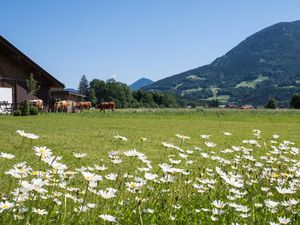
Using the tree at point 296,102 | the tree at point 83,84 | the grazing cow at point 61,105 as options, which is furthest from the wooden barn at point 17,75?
the tree at point 83,84

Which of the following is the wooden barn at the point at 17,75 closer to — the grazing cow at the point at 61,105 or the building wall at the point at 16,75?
the building wall at the point at 16,75

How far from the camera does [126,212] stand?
3588 mm

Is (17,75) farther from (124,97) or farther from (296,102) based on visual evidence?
(296,102)

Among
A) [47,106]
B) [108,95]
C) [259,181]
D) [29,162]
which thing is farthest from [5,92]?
[108,95]

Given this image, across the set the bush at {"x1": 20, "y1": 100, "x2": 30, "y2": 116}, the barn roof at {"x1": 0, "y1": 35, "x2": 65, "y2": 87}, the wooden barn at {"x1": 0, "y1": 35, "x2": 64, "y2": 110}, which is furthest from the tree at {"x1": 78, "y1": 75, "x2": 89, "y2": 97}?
the bush at {"x1": 20, "y1": 100, "x2": 30, "y2": 116}

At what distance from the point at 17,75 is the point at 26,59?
66.6 inches

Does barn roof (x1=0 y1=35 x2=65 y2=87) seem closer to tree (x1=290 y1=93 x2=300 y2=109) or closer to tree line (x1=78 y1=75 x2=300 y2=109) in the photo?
tree line (x1=78 y1=75 x2=300 y2=109)

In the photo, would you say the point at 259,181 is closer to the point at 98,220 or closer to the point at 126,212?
the point at 126,212

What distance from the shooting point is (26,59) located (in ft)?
122

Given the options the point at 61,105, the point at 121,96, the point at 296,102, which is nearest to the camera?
the point at 61,105

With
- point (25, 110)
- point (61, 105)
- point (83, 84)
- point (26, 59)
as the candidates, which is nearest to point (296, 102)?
point (83, 84)

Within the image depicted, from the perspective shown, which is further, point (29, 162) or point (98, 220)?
point (29, 162)

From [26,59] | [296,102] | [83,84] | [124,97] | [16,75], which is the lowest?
[296,102]

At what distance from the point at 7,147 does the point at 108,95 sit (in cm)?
11486
